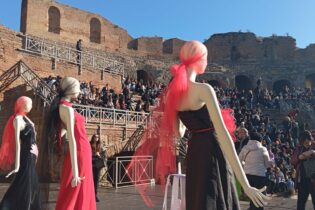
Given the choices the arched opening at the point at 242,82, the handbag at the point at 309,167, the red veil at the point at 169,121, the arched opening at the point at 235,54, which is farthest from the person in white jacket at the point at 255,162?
the arched opening at the point at 235,54

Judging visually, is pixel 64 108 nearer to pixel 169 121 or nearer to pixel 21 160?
pixel 169 121

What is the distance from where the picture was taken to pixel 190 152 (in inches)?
119

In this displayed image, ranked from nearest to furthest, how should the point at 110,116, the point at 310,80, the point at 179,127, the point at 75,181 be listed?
the point at 179,127, the point at 75,181, the point at 110,116, the point at 310,80

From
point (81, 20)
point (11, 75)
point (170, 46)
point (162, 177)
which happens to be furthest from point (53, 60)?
point (170, 46)

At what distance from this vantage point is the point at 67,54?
66.4 feet

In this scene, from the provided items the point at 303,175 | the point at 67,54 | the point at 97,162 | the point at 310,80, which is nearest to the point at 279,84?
the point at 310,80

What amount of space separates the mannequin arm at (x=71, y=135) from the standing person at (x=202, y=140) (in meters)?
1.43

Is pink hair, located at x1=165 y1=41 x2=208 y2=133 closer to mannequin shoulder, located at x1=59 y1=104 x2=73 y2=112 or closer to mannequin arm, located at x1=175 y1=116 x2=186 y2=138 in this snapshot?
mannequin arm, located at x1=175 y1=116 x2=186 y2=138

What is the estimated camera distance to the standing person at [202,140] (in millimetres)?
2787

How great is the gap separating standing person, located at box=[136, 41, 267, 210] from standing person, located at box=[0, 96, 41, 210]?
9.90 ft

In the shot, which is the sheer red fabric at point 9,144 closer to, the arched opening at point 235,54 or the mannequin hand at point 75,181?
the mannequin hand at point 75,181

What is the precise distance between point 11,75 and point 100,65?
7.31 metres

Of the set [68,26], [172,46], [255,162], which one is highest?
[68,26]

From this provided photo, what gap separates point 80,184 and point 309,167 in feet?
14.5
